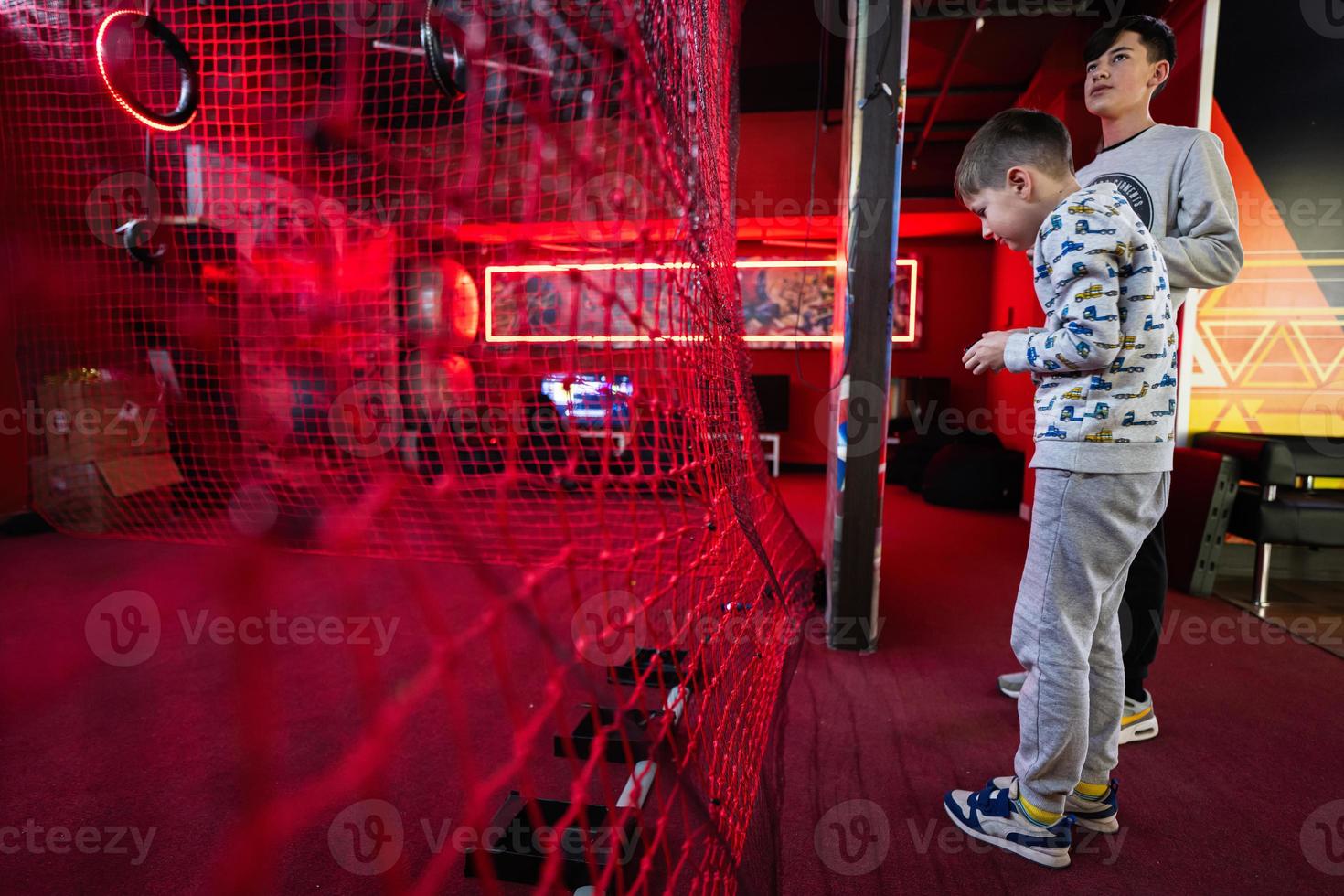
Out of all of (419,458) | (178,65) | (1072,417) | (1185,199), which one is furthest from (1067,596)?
(419,458)

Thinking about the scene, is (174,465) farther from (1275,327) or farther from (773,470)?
(1275,327)

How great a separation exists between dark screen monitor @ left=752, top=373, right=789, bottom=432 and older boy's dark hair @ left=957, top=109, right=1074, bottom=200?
13.9ft

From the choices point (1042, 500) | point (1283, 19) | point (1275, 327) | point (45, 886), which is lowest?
point (45, 886)

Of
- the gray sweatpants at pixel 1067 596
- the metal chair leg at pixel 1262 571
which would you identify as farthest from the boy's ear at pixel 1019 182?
the metal chair leg at pixel 1262 571

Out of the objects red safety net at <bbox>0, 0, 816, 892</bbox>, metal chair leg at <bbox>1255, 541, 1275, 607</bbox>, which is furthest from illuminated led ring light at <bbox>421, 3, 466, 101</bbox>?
metal chair leg at <bbox>1255, 541, 1275, 607</bbox>

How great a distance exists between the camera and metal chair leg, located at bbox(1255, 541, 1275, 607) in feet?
7.30

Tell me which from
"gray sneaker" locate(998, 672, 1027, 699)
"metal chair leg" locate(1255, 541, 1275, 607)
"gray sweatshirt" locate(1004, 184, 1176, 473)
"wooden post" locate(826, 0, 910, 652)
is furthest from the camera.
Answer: "metal chair leg" locate(1255, 541, 1275, 607)

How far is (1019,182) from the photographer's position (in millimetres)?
1007

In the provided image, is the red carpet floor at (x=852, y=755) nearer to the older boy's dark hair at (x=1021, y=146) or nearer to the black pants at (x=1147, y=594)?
the black pants at (x=1147, y=594)

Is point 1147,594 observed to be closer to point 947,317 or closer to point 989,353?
point 989,353

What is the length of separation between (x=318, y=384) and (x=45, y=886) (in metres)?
3.02

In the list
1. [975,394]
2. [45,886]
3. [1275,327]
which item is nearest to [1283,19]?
[1275,327]

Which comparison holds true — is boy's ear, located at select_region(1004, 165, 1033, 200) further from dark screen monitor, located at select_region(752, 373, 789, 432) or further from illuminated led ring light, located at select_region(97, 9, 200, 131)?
dark screen monitor, located at select_region(752, 373, 789, 432)

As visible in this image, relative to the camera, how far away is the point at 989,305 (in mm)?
5133
